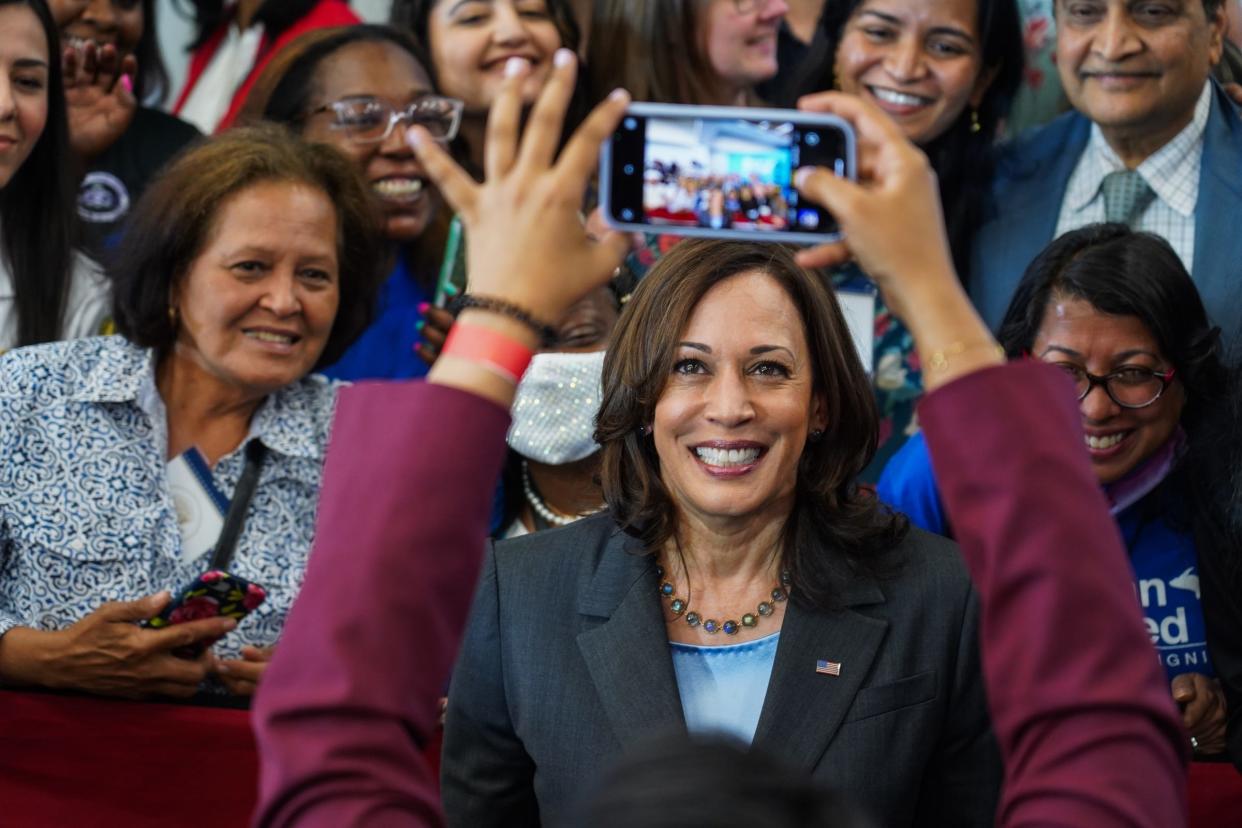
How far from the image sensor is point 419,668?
1.55 metres

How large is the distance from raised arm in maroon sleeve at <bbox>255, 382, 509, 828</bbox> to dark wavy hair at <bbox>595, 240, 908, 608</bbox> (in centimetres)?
140

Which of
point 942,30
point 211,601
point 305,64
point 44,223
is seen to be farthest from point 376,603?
point 305,64

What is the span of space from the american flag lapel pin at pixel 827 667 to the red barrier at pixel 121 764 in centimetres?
122

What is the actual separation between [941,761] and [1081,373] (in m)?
1.22

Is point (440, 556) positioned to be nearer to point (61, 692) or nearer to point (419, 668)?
point (419, 668)

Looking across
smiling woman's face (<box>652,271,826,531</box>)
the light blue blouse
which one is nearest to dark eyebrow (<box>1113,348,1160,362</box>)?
smiling woman's face (<box>652,271,826,531</box>)

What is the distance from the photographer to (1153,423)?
372cm

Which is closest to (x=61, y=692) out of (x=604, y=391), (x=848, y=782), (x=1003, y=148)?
(x=604, y=391)

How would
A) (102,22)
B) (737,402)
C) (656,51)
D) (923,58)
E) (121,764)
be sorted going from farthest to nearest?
1. (102,22)
2. (656,51)
3. (923,58)
4. (121,764)
5. (737,402)

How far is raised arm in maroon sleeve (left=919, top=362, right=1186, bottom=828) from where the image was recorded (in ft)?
5.03

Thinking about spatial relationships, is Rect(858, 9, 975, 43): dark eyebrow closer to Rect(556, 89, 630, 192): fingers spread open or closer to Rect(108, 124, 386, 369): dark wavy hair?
Rect(108, 124, 386, 369): dark wavy hair

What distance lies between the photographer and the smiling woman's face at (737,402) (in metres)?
2.89

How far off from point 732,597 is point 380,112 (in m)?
2.42

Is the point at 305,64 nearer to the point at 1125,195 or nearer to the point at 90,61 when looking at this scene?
the point at 90,61
